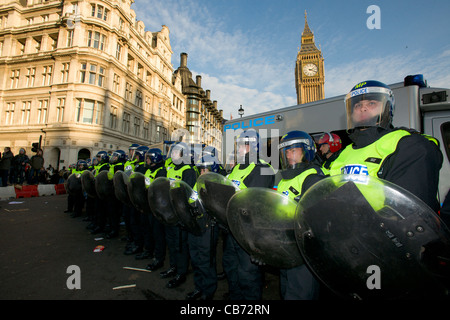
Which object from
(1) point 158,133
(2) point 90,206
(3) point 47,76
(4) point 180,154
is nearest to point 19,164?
(2) point 90,206

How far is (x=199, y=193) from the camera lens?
2.59 m

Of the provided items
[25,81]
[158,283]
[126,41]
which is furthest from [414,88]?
[25,81]

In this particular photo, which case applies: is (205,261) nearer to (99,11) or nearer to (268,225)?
(268,225)

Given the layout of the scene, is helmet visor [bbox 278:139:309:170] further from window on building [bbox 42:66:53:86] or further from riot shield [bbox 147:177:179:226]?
window on building [bbox 42:66:53:86]

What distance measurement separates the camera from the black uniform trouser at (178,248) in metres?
3.29

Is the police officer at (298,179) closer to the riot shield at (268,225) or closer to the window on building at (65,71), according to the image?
the riot shield at (268,225)

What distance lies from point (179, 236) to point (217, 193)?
→ 1463 millimetres

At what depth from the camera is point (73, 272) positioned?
3.47 meters

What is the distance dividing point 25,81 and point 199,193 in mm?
33176

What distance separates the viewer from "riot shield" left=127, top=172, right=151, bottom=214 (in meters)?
3.65

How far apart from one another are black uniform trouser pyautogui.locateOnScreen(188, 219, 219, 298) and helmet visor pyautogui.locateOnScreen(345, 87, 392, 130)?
220 cm

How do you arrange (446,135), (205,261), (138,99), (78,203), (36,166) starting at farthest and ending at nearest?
(138,99)
(36,166)
(78,203)
(446,135)
(205,261)

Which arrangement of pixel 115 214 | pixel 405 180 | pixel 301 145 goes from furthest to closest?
1. pixel 115 214
2. pixel 301 145
3. pixel 405 180
